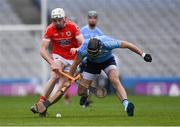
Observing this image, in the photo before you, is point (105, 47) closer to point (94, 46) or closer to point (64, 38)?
point (94, 46)

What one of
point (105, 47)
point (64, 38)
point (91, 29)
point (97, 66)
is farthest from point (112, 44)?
point (91, 29)

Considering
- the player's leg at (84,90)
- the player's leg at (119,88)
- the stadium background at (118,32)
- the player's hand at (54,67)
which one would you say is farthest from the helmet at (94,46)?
the stadium background at (118,32)

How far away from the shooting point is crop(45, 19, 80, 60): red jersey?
15.4 meters

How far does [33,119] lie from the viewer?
13.8 m

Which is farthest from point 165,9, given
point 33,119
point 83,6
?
point 33,119

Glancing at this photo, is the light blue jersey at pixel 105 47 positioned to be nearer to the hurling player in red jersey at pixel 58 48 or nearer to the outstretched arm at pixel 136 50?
the outstretched arm at pixel 136 50

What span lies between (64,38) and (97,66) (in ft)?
3.37

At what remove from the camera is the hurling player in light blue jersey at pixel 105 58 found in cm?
1402

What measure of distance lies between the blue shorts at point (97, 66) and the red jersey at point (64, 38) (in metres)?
0.63

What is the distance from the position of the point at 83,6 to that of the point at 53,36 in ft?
56.5

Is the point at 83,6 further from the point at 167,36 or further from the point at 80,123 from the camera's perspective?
the point at 80,123

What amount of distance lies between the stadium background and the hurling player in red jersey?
1375 centimetres

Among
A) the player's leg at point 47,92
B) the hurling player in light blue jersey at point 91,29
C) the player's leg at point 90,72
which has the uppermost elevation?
the hurling player in light blue jersey at point 91,29

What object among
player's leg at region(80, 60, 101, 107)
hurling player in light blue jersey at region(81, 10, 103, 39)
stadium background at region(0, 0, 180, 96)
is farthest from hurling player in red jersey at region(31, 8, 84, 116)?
stadium background at region(0, 0, 180, 96)
